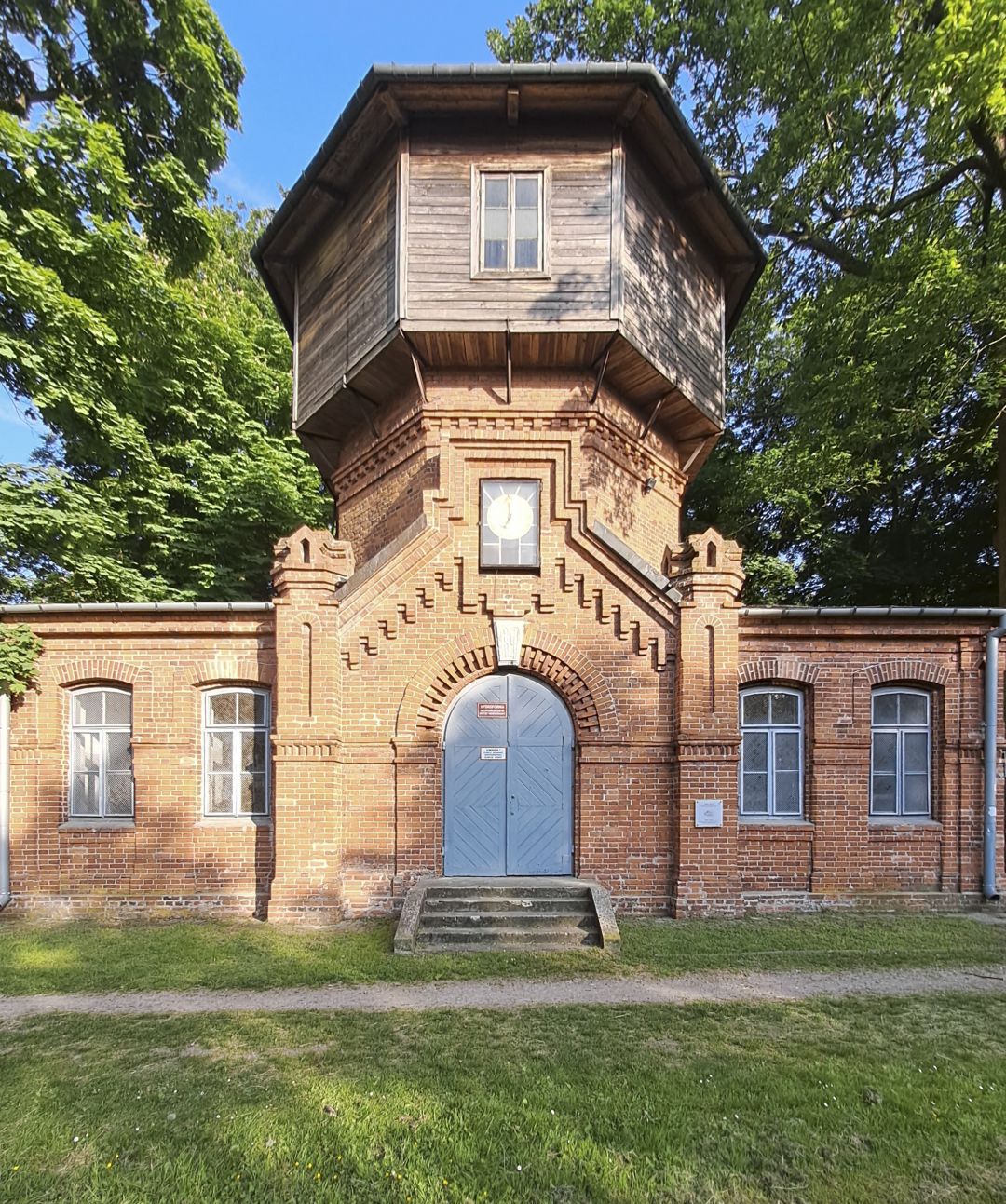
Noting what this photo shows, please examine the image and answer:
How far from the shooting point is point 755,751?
30.8 feet

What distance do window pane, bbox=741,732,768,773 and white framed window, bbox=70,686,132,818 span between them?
8.45 m

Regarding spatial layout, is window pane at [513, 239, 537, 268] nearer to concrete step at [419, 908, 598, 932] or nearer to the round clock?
the round clock

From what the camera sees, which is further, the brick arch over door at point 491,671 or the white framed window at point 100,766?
the white framed window at point 100,766

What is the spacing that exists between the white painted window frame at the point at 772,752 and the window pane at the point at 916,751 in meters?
1.51

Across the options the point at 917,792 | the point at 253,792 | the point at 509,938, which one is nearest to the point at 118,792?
the point at 253,792

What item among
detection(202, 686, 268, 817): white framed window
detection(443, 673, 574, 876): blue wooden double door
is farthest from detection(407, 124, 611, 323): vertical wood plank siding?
detection(202, 686, 268, 817): white framed window

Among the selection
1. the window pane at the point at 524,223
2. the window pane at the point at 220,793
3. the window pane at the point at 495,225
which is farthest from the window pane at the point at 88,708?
the window pane at the point at 524,223

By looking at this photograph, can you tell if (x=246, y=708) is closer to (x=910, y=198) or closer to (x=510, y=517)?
(x=510, y=517)

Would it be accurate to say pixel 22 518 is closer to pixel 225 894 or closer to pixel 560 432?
pixel 225 894

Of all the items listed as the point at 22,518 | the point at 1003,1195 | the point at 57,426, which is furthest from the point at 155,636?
the point at 1003,1195

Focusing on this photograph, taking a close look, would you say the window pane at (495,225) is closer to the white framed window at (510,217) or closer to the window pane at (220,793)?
the white framed window at (510,217)

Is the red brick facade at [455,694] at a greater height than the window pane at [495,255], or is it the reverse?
the window pane at [495,255]

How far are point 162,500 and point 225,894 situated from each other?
8.73 meters

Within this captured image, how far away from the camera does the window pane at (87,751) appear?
363 inches
